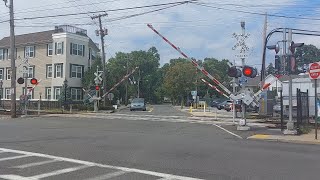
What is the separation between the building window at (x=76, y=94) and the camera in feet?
190

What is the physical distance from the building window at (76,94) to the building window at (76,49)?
4768 mm

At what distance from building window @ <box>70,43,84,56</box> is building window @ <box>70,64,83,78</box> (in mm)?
1625

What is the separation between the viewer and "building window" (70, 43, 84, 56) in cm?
5719

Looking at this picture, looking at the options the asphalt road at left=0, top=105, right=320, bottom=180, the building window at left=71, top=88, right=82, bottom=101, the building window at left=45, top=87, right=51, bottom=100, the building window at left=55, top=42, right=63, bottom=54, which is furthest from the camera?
the building window at left=45, top=87, right=51, bottom=100

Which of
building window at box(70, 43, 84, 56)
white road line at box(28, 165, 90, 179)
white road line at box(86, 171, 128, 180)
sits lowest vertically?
white road line at box(86, 171, 128, 180)

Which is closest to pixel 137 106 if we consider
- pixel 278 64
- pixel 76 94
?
pixel 76 94

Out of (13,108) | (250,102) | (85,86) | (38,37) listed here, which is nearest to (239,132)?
(250,102)

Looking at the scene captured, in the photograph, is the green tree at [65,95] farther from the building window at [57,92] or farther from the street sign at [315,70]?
the street sign at [315,70]

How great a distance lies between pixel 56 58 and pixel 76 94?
542cm

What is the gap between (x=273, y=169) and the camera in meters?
10.0

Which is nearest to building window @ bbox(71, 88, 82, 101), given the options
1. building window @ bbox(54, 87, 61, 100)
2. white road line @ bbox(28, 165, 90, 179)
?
building window @ bbox(54, 87, 61, 100)

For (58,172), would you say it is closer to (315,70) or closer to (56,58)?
(315,70)

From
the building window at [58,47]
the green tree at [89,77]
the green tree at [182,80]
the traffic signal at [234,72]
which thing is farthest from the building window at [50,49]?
the traffic signal at [234,72]

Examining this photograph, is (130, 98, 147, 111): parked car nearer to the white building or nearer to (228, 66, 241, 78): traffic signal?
the white building
